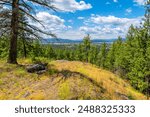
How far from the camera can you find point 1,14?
19.2 metres

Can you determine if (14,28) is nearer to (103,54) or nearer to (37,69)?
(37,69)

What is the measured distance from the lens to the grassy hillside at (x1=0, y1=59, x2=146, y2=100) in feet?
44.2

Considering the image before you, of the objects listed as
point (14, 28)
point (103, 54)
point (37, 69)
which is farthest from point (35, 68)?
point (103, 54)

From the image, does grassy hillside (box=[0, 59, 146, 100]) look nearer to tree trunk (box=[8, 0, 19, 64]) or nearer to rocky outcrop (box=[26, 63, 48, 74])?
rocky outcrop (box=[26, 63, 48, 74])

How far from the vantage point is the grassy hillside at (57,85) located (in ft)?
44.2

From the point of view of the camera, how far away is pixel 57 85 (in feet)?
48.2

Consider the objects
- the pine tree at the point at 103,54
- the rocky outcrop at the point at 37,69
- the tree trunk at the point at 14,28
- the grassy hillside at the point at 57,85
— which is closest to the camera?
the grassy hillside at the point at 57,85

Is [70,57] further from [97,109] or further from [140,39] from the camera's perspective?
[97,109]

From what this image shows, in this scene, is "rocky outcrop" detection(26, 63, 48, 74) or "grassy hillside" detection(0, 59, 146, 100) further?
"rocky outcrop" detection(26, 63, 48, 74)

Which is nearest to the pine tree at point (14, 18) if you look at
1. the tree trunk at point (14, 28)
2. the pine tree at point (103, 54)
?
the tree trunk at point (14, 28)

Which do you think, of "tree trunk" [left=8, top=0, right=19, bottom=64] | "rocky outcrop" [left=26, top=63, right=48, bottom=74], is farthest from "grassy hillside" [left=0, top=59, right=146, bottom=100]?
"tree trunk" [left=8, top=0, right=19, bottom=64]

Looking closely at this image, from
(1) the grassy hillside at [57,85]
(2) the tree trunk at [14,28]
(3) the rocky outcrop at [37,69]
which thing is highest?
(2) the tree trunk at [14,28]

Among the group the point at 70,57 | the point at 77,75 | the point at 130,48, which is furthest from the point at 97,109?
the point at 70,57

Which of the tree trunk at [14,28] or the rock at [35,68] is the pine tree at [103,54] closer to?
the tree trunk at [14,28]
